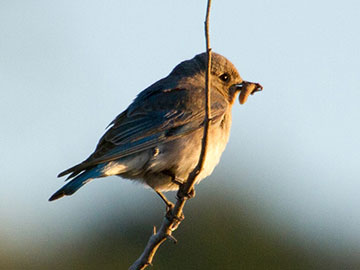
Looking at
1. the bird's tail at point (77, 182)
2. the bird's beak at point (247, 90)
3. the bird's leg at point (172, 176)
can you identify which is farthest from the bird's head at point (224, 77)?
the bird's tail at point (77, 182)

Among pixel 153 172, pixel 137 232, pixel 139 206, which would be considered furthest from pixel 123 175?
pixel 139 206

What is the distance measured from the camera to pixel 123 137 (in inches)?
352

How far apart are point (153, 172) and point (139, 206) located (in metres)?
10.4

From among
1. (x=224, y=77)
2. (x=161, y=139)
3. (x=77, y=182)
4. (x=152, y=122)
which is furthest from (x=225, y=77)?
(x=77, y=182)

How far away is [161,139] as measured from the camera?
8.89 m

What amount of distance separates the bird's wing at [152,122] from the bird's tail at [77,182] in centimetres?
8

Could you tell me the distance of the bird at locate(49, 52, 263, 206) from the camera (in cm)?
861

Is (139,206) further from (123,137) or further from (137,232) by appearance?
(123,137)

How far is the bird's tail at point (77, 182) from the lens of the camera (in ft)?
26.9

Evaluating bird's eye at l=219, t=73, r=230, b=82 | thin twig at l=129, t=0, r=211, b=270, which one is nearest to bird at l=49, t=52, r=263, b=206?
bird's eye at l=219, t=73, r=230, b=82

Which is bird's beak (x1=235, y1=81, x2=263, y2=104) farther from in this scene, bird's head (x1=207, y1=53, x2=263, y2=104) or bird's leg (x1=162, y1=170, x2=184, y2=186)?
bird's leg (x1=162, y1=170, x2=184, y2=186)

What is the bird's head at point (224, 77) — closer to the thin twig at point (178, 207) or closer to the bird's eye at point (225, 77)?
the bird's eye at point (225, 77)

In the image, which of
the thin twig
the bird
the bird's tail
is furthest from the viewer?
the bird

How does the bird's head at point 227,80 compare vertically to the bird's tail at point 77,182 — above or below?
above
